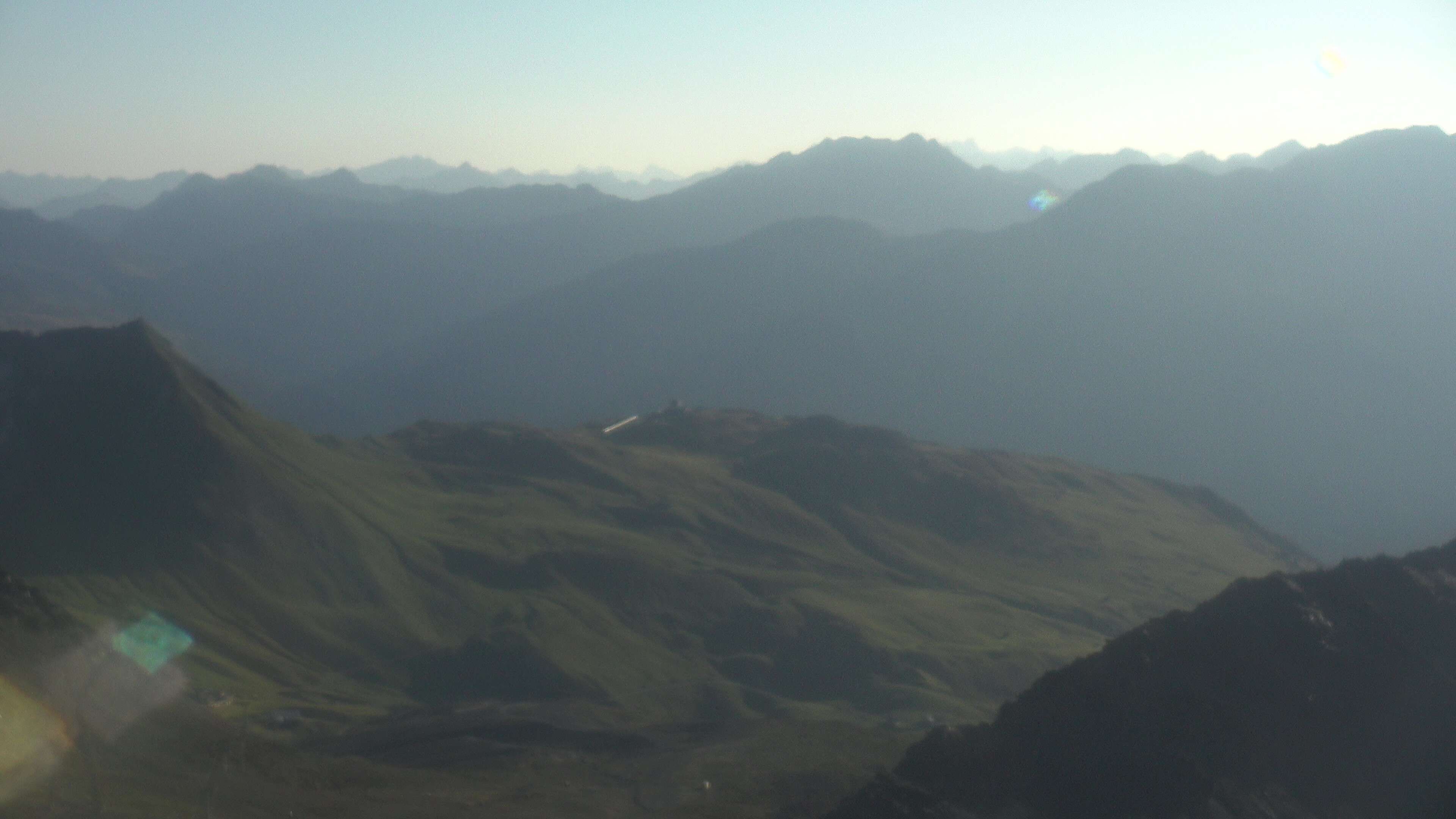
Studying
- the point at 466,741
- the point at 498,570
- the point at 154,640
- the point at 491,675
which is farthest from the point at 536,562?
the point at 466,741

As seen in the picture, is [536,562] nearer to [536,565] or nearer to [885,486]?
[536,565]

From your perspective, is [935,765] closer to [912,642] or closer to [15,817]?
[15,817]

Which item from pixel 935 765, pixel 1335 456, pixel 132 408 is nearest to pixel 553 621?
pixel 132 408

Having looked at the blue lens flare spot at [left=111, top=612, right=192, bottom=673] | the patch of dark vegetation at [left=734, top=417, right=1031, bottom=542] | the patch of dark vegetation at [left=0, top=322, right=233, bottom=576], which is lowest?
the patch of dark vegetation at [left=734, top=417, right=1031, bottom=542]

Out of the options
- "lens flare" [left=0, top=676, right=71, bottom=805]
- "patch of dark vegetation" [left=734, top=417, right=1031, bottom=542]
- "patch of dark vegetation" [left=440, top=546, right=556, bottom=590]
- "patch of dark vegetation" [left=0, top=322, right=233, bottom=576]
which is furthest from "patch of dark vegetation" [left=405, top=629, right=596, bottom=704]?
"patch of dark vegetation" [left=734, top=417, right=1031, bottom=542]

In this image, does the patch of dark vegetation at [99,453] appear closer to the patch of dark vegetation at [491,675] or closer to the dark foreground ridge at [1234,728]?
the patch of dark vegetation at [491,675]

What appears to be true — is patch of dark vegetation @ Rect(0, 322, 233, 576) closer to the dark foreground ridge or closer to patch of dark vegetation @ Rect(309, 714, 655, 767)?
patch of dark vegetation @ Rect(309, 714, 655, 767)
